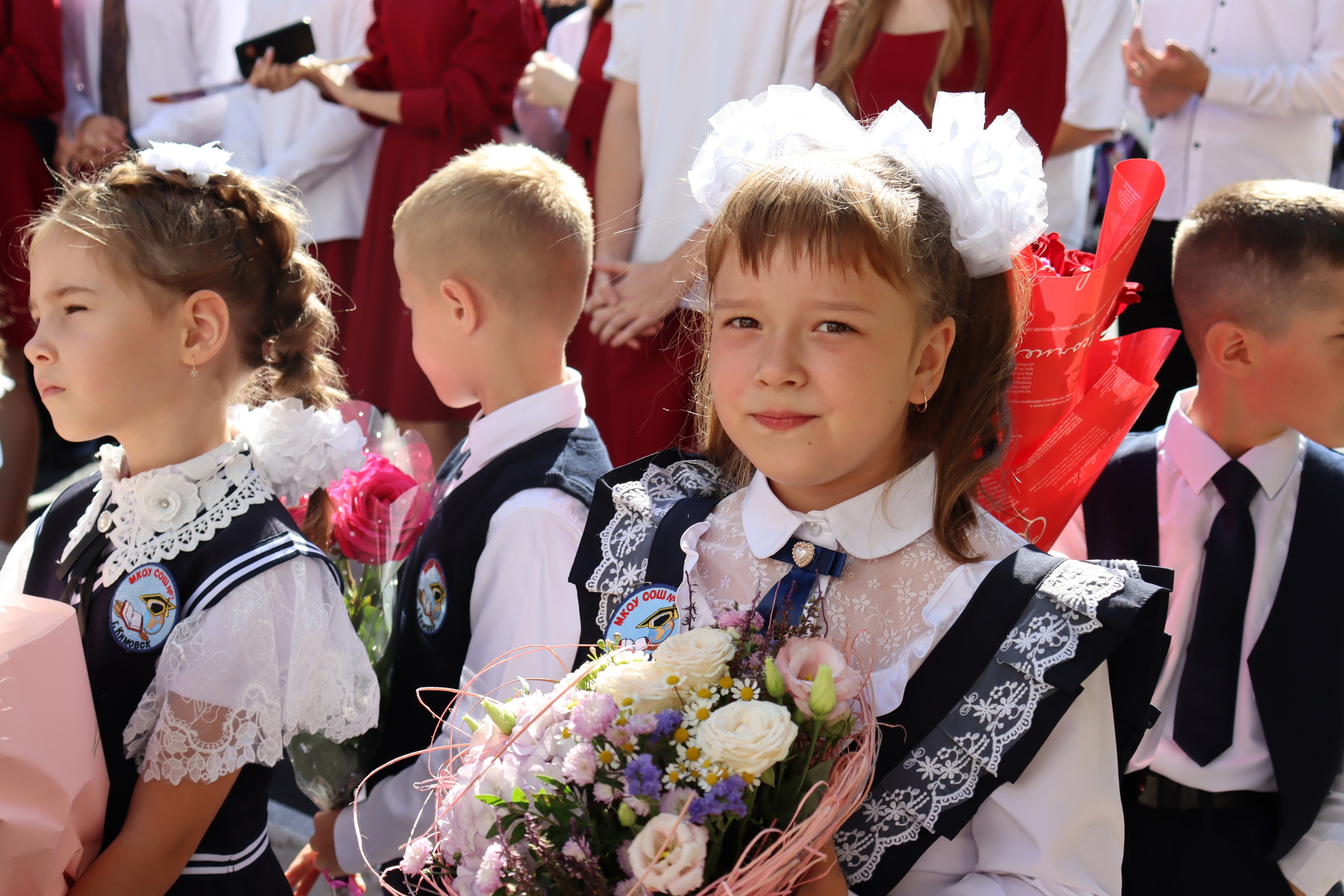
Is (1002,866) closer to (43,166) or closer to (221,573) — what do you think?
(221,573)

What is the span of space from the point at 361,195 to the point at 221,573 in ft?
8.94

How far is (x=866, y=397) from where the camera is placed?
1453 millimetres

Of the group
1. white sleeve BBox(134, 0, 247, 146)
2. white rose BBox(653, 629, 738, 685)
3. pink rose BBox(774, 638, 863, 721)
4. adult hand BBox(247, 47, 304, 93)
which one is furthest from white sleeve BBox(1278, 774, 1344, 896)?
white sleeve BBox(134, 0, 247, 146)

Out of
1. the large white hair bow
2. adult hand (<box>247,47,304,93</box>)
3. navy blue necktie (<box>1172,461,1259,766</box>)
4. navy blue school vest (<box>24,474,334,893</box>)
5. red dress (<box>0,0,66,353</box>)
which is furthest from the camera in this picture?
red dress (<box>0,0,66,353</box>)

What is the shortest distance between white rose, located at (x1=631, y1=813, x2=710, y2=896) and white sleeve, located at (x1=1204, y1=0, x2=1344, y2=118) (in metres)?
3.13

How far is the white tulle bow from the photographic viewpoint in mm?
1907

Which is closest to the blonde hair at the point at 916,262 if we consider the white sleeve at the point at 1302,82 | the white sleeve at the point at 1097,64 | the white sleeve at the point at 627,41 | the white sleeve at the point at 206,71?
the white sleeve at the point at 627,41

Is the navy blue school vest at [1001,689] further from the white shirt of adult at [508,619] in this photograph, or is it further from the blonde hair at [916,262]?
the white shirt of adult at [508,619]

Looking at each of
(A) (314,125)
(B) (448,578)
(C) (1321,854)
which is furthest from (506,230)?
(A) (314,125)

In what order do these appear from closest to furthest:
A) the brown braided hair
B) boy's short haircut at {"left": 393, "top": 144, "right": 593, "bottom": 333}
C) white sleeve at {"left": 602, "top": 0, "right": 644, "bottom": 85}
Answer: the brown braided hair
boy's short haircut at {"left": 393, "top": 144, "right": 593, "bottom": 333}
white sleeve at {"left": 602, "top": 0, "right": 644, "bottom": 85}

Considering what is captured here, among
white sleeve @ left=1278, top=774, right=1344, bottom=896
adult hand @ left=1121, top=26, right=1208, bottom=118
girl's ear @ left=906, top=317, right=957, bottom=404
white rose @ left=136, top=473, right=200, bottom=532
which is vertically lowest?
white sleeve @ left=1278, top=774, right=1344, bottom=896

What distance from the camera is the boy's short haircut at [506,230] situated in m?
2.35

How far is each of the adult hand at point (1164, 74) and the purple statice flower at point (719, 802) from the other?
292 centimetres

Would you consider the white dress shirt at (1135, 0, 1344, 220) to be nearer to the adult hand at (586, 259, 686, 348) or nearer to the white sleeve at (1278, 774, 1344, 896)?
the adult hand at (586, 259, 686, 348)
